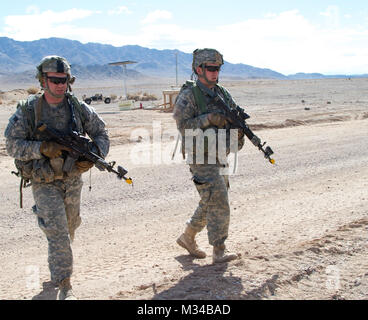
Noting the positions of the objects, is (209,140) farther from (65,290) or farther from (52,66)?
(65,290)

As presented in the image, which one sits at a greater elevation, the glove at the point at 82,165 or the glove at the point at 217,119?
the glove at the point at 217,119

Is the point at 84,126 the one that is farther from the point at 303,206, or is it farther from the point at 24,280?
the point at 303,206

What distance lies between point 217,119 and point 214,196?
731 mm

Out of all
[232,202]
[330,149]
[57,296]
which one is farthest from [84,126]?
[330,149]

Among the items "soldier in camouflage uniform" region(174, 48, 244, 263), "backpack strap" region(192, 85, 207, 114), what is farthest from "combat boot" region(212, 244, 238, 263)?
"backpack strap" region(192, 85, 207, 114)

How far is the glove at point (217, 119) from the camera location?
415cm

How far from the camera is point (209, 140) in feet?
13.7

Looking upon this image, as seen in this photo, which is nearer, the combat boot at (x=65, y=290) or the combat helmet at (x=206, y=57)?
the combat boot at (x=65, y=290)

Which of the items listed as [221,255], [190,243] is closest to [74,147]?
[190,243]

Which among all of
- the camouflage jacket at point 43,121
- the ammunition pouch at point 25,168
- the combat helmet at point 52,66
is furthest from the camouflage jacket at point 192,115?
the ammunition pouch at point 25,168

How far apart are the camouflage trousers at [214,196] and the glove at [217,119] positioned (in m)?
0.40

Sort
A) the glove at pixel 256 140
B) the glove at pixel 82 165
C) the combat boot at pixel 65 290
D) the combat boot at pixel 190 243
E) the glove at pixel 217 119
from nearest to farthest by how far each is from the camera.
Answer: the combat boot at pixel 65 290, the glove at pixel 82 165, the glove at pixel 217 119, the glove at pixel 256 140, the combat boot at pixel 190 243

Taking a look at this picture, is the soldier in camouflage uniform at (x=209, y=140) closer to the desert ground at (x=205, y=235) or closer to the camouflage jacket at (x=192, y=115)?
the camouflage jacket at (x=192, y=115)

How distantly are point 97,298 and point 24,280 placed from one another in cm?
95
